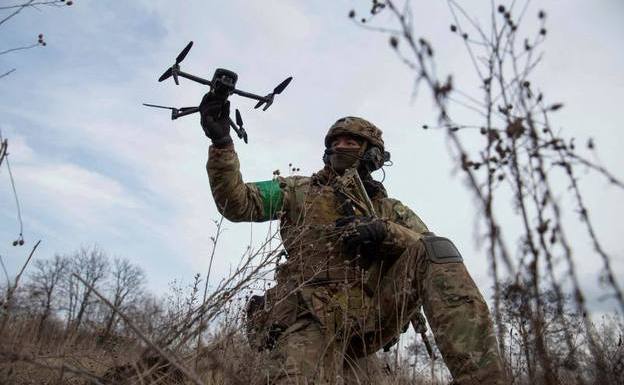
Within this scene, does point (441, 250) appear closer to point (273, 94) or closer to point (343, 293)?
point (343, 293)

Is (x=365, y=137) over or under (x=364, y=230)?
over

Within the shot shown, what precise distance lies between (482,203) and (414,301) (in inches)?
73.9

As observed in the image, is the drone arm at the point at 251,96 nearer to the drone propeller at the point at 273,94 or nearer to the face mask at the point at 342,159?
the drone propeller at the point at 273,94

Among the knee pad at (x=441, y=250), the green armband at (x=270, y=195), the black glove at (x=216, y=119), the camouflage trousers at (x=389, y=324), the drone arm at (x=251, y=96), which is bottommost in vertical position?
the camouflage trousers at (x=389, y=324)

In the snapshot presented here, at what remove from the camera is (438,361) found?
2783 millimetres

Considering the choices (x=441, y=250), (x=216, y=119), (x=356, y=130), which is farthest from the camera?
(x=356, y=130)

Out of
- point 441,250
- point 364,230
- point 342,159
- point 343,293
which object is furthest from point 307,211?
point 441,250

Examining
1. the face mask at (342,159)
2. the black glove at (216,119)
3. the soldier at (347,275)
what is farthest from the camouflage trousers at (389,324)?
the black glove at (216,119)

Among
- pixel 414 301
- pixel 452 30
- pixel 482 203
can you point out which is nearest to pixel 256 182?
pixel 414 301

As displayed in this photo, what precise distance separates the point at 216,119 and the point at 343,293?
1.41 meters

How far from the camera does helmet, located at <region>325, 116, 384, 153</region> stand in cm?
426

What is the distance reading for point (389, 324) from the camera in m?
3.13

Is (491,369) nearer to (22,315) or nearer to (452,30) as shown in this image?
(452,30)

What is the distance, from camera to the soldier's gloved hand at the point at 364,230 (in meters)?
3.11
